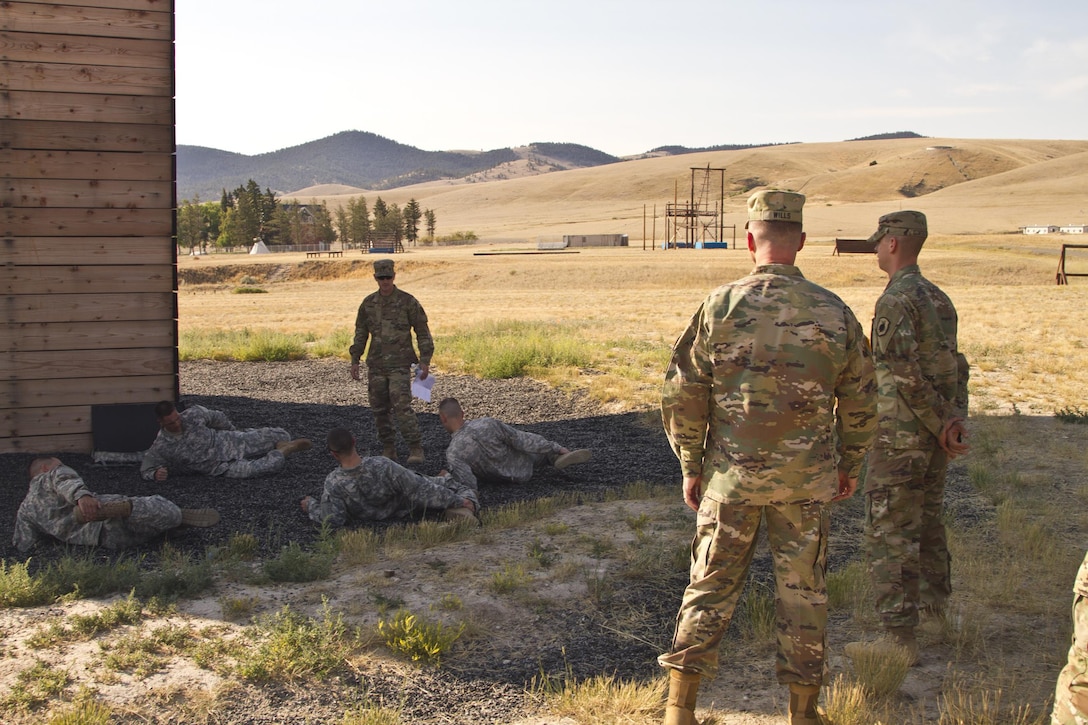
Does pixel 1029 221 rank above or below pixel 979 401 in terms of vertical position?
above

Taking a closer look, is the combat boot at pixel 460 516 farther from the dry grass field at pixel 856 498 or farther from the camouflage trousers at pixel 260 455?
the camouflage trousers at pixel 260 455

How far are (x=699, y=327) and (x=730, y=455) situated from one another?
1.78 feet

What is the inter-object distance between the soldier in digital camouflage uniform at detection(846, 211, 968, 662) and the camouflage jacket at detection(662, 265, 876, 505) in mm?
909

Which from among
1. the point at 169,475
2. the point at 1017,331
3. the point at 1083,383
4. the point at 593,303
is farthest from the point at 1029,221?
the point at 169,475

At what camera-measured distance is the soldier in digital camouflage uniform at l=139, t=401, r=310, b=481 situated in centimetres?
827

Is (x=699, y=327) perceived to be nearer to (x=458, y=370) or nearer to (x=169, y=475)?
(x=169, y=475)

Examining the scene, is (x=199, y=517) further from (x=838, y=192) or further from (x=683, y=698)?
(x=838, y=192)

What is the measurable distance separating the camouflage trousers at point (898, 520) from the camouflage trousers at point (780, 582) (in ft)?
3.25

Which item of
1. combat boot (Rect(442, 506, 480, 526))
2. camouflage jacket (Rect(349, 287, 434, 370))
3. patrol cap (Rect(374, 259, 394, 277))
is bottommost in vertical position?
combat boot (Rect(442, 506, 480, 526))

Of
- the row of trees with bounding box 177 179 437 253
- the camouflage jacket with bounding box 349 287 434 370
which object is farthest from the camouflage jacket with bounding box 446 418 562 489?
the row of trees with bounding box 177 179 437 253

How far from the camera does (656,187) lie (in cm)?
16900

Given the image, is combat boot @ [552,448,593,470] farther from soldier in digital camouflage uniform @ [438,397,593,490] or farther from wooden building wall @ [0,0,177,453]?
wooden building wall @ [0,0,177,453]

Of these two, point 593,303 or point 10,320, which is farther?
point 593,303

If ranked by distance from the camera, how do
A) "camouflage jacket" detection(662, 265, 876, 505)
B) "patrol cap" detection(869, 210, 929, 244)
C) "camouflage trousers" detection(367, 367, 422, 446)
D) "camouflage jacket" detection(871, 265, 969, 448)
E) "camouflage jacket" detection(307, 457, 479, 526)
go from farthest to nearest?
"camouflage trousers" detection(367, 367, 422, 446) → "camouflage jacket" detection(307, 457, 479, 526) → "patrol cap" detection(869, 210, 929, 244) → "camouflage jacket" detection(871, 265, 969, 448) → "camouflage jacket" detection(662, 265, 876, 505)
